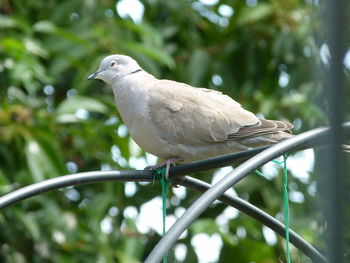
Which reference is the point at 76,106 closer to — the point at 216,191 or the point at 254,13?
the point at 254,13

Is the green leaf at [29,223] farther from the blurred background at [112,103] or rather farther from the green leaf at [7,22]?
the green leaf at [7,22]

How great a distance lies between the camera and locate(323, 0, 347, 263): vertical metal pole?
2.11 feet

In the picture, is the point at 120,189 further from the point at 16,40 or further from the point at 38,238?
the point at 16,40

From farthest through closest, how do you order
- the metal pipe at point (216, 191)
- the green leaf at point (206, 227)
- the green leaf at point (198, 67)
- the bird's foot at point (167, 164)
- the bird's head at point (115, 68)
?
the green leaf at point (198, 67), the green leaf at point (206, 227), the bird's head at point (115, 68), the bird's foot at point (167, 164), the metal pipe at point (216, 191)

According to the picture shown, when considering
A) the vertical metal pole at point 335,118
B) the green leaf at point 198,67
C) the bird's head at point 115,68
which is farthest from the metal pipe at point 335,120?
the green leaf at point 198,67

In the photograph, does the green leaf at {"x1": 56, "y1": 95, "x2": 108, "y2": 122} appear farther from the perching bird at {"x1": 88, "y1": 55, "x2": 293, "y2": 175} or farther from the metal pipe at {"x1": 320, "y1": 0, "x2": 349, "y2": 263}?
the metal pipe at {"x1": 320, "y1": 0, "x2": 349, "y2": 263}

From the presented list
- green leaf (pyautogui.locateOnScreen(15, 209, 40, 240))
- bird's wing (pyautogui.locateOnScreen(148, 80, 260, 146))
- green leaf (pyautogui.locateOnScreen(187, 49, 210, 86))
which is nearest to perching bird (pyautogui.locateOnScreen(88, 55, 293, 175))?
bird's wing (pyautogui.locateOnScreen(148, 80, 260, 146))

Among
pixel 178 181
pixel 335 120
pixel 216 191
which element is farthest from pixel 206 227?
pixel 335 120

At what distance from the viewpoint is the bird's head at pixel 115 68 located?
3069 mm

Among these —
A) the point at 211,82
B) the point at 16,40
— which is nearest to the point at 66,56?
the point at 16,40

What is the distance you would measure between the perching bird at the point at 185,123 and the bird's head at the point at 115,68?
4.2 inches

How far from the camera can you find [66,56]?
4.20m

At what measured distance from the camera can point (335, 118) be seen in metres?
0.66

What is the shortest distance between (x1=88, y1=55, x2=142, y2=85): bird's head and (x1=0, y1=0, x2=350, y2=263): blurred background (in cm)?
73
